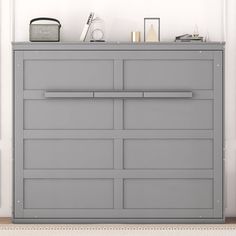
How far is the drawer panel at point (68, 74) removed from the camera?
14.7ft

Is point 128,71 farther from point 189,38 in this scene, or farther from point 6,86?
point 6,86

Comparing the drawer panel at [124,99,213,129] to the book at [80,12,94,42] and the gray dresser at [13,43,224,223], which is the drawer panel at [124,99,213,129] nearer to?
the gray dresser at [13,43,224,223]

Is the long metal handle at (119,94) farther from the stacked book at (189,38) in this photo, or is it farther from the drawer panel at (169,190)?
the drawer panel at (169,190)

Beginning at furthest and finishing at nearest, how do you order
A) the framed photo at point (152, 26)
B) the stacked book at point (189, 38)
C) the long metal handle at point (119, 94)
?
the framed photo at point (152, 26) → the stacked book at point (189, 38) → the long metal handle at point (119, 94)

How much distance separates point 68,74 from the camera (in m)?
4.49

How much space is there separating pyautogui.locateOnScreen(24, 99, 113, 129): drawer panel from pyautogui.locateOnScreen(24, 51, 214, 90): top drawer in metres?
0.13

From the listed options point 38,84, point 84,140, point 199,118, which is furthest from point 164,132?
point 38,84

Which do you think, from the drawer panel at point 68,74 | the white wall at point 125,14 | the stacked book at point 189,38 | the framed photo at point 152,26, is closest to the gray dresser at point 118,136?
the drawer panel at point 68,74

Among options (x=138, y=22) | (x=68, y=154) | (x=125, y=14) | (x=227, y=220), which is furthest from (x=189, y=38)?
(x=227, y=220)

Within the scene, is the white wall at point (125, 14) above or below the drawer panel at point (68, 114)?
above

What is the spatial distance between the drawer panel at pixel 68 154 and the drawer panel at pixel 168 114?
0.97 ft

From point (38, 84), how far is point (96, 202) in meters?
1.09

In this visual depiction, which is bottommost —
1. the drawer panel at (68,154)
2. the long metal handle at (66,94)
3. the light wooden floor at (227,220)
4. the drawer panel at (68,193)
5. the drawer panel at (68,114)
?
the light wooden floor at (227,220)

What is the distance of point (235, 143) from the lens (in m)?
4.86
